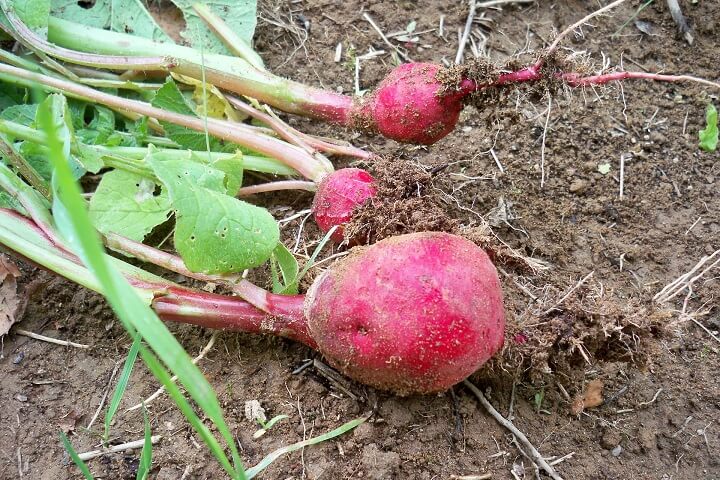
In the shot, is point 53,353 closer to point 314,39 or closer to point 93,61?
point 93,61

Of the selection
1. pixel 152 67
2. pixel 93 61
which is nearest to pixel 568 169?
pixel 152 67

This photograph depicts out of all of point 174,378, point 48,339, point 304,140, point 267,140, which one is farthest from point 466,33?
point 48,339

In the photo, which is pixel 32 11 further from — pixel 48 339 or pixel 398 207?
pixel 398 207

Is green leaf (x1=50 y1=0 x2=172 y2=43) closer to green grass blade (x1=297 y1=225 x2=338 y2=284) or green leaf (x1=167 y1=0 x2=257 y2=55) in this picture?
green leaf (x1=167 y1=0 x2=257 y2=55)

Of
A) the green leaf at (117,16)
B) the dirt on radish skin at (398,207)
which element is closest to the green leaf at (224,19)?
the green leaf at (117,16)

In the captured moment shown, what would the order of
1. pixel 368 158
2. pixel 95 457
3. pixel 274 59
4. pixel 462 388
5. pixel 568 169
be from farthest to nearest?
pixel 274 59, pixel 568 169, pixel 368 158, pixel 462 388, pixel 95 457
